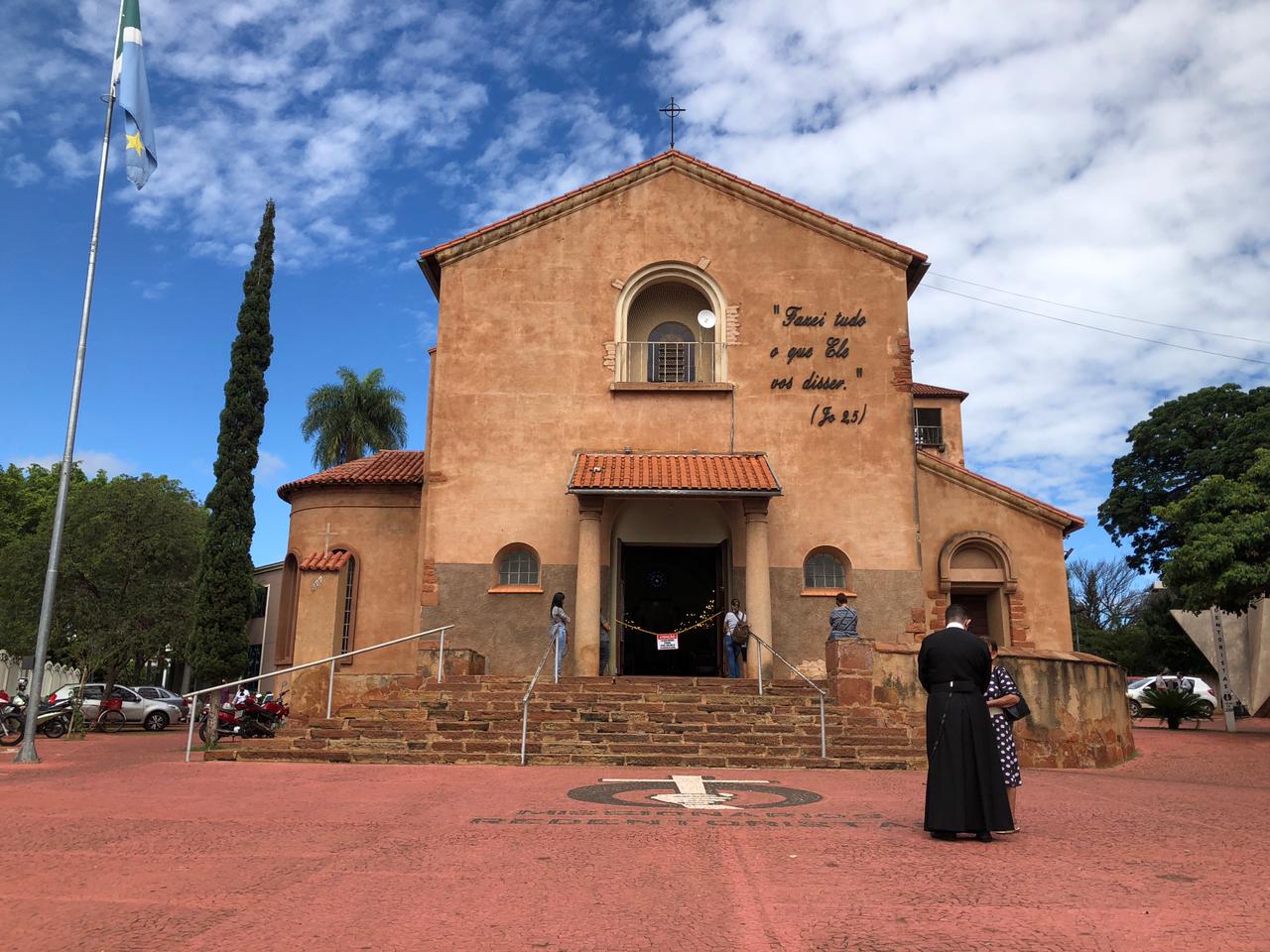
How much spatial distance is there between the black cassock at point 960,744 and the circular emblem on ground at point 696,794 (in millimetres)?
2090

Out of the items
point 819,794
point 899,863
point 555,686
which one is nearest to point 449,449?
point 555,686

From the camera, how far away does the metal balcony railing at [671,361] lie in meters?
20.7

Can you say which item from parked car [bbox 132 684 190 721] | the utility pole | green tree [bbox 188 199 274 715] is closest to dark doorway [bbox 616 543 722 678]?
green tree [bbox 188 199 274 715]

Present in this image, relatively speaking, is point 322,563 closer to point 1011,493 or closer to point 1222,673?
point 1011,493

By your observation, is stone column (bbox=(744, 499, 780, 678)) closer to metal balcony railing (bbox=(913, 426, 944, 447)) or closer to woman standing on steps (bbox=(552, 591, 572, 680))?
woman standing on steps (bbox=(552, 591, 572, 680))

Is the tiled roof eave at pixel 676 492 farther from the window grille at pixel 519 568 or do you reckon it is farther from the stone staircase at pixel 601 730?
the stone staircase at pixel 601 730

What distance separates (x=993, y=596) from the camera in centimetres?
2072

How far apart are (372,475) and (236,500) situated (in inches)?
260

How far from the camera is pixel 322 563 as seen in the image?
64.5ft

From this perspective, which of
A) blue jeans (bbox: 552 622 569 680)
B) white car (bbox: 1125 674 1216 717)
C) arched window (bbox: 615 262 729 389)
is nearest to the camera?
blue jeans (bbox: 552 622 569 680)

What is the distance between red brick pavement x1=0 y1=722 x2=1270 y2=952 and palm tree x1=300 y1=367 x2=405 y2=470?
37.1 metres

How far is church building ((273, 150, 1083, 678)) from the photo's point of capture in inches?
752

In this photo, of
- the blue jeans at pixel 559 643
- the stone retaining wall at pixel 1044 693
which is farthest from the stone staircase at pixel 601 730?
the blue jeans at pixel 559 643

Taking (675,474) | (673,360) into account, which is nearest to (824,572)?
(675,474)
